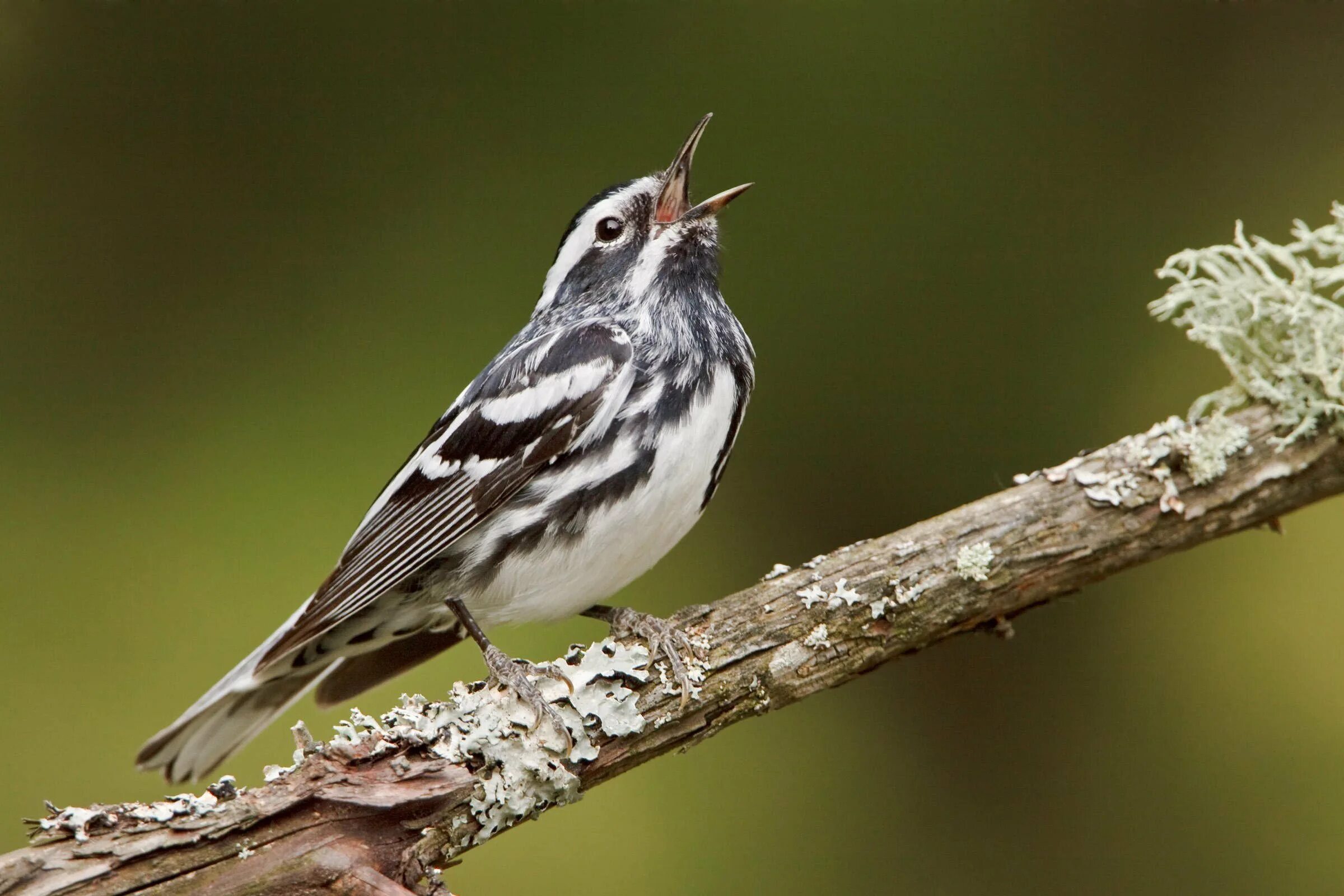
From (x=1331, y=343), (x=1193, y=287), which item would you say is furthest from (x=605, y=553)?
(x=1331, y=343)

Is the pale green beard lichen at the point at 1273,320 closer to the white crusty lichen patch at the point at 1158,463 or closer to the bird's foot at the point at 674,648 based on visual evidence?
the white crusty lichen patch at the point at 1158,463

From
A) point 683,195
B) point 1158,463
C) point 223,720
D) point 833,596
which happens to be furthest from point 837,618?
point 223,720

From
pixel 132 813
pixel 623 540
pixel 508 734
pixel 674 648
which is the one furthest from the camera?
pixel 623 540

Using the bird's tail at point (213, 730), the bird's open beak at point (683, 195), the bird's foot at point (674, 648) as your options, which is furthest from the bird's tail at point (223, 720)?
the bird's open beak at point (683, 195)

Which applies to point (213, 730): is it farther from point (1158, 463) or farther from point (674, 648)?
point (1158, 463)

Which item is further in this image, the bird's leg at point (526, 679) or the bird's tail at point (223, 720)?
the bird's tail at point (223, 720)

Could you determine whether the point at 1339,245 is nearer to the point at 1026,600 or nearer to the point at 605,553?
the point at 1026,600
